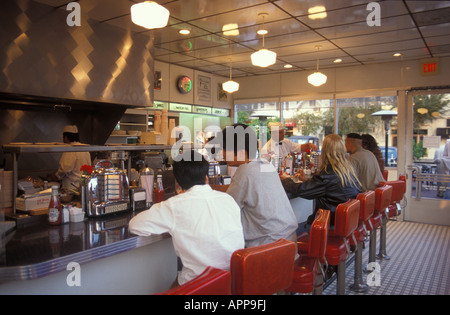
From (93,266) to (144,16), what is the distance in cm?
226

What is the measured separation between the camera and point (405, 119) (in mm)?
6832

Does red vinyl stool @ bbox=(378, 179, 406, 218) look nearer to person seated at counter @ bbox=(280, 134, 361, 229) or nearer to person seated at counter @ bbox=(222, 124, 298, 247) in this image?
person seated at counter @ bbox=(280, 134, 361, 229)

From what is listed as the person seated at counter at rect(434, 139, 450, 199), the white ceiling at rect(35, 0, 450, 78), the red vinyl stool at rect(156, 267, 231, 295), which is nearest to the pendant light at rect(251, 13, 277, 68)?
the white ceiling at rect(35, 0, 450, 78)

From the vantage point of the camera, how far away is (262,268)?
1.48 m

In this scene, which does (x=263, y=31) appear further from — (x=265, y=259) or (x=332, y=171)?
(x=265, y=259)

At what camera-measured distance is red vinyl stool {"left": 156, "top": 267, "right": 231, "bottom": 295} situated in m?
1.14

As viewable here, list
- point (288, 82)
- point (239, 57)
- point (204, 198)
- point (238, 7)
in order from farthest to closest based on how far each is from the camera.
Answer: point (288, 82), point (239, 57), point (238, 7), point (204, 198)

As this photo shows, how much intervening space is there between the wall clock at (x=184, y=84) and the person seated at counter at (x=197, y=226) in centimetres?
572

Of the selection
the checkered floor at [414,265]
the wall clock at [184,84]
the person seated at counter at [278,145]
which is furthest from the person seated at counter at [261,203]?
the wall clock at [184,84]

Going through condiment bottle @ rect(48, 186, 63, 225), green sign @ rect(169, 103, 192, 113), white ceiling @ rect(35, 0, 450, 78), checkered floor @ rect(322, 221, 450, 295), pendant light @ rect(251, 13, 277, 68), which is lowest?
checkered floor @ rect(322, 221, 450, 295)

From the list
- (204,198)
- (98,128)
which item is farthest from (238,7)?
(204,198)

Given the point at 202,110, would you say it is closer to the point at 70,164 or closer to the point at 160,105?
the point at 160,105

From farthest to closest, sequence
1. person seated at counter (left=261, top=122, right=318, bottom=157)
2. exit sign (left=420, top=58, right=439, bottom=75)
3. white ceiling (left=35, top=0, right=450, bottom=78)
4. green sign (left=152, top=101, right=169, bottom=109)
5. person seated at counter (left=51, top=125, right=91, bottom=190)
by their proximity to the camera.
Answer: green sign (left=152, top=101, right=169, bottom=109) → exit sign (left=420, top=58, right=439, bottom=75) → person seated at counter (left=261, top=122, right=318, bottom=157) → person seated at counter (left=51, top=125, right=91, bottom=190) → white ceiling (left=35, top=0, right=450, bottom=78)

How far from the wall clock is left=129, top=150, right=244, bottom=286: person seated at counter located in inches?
Answer: 225
